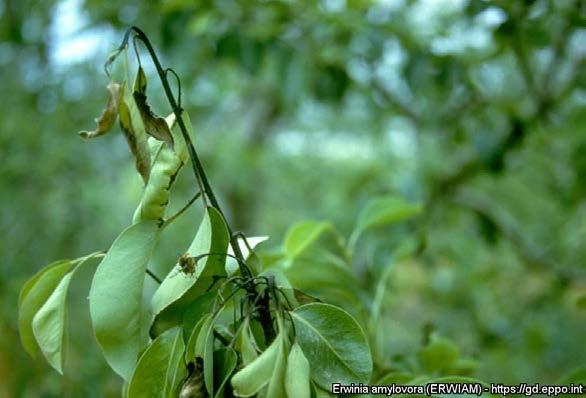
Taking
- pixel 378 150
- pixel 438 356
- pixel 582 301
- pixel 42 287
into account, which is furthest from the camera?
pixel 378 150

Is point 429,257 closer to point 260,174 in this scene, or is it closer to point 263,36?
point 263,36

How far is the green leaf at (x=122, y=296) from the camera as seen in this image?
0.35 metres

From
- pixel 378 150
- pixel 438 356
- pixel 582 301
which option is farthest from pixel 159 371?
pixel 378 150

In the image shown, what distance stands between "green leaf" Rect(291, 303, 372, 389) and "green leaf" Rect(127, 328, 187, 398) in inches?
2.3

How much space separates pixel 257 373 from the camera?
312mm

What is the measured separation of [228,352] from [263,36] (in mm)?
647

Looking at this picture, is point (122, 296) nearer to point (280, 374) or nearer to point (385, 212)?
point (280, 374)

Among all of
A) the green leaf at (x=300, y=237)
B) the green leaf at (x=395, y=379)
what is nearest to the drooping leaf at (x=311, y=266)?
the green leaf at (x=300, y=237)

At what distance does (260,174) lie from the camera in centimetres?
212

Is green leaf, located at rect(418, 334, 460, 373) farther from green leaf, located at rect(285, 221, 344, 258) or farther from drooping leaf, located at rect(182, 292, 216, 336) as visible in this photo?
drooping leaf, located at rect(182, 292, 216, 336)

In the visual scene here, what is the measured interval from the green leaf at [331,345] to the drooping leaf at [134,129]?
102 mm

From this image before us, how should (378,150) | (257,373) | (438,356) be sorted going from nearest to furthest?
(257,373) → (438,356) → (378,150)

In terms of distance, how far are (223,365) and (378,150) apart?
1726 millimetres

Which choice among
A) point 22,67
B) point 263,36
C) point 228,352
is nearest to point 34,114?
point 22,67
